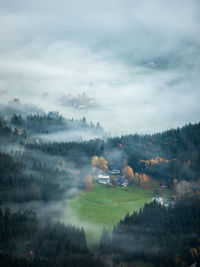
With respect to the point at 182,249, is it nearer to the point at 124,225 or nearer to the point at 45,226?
→ the point at 124,225

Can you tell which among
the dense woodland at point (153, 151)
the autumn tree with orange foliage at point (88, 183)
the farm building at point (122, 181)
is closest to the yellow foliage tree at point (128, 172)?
the farm building at point (122, 181)

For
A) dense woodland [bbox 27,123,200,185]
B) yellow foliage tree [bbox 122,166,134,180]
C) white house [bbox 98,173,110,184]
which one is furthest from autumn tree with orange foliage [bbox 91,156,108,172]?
yellow foliage tree [bbox 122,166,134,180]

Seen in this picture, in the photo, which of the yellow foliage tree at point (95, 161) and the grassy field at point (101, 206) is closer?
the grassy field at point (101, 206)

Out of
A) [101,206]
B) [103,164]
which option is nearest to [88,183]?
[101,206]

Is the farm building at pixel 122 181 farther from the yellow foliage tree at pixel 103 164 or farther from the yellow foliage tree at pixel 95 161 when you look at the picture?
the yellow foliage tree at pixel 95 161

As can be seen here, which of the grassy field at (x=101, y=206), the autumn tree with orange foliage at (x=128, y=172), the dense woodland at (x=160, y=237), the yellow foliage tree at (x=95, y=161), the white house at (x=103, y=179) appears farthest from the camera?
the yellow foliage tree at (x=95, y=161)

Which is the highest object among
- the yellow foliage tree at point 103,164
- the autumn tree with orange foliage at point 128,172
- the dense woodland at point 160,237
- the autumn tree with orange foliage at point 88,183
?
the yellow foliage tree at point 103,164
